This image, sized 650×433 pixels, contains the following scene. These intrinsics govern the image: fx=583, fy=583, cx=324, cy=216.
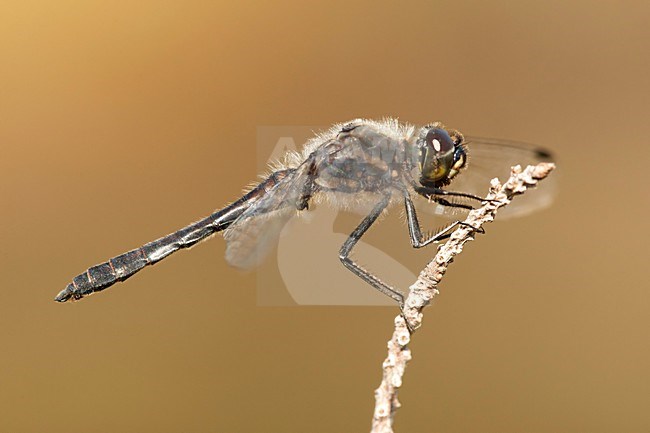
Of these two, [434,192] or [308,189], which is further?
[308,189]

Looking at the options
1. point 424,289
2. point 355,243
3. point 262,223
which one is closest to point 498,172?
point 355,243

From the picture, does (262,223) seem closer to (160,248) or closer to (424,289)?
(160,248)

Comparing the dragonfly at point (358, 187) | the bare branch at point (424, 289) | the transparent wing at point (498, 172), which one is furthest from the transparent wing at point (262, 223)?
the bare branch at point (424, 289)

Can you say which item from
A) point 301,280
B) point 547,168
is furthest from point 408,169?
point 547,168

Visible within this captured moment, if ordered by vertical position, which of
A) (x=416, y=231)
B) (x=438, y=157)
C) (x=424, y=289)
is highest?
(x=438, y=157)

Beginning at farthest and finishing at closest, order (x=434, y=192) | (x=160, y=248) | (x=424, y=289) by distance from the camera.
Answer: (x=160, y=248) → (x=434, y=192) → (x=424, y=289)

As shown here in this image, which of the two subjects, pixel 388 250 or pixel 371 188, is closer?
pixel 371 188

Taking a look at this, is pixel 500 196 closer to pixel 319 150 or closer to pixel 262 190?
pixel 319 150

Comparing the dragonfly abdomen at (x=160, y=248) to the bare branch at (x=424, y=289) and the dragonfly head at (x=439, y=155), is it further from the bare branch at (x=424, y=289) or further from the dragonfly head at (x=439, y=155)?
the bare branch at (x=424, y=289)
